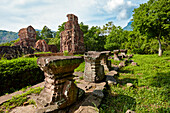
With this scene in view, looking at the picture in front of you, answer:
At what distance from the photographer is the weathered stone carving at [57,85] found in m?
1.57

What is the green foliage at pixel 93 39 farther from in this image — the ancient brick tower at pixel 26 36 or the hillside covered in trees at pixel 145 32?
the ancient brick tower at pixel 26 36

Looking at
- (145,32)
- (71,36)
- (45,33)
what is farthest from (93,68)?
(45,33)

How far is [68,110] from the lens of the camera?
70.1 inches

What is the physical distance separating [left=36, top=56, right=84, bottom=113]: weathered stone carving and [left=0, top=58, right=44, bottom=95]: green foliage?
8.26 feet

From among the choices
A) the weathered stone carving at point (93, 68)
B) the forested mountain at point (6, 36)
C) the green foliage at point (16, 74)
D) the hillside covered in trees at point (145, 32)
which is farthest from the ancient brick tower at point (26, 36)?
the forested mountain at point (6, 36)

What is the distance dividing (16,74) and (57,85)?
288cm

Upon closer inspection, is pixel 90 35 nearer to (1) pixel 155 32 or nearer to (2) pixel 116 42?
(2) pixel 116 42

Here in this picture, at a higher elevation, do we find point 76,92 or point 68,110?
point 76,92

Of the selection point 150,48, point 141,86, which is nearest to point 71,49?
point 141,86

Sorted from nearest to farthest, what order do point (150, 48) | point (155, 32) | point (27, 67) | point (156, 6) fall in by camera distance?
point (27, 67), point (156, 6), point (155, 32), point (150, 48)

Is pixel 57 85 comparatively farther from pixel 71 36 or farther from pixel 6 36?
pixel 6 36

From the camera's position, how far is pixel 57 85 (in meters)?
1.75

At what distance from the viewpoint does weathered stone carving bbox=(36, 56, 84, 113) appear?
1.57m

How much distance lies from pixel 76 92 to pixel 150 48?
63.2ft
